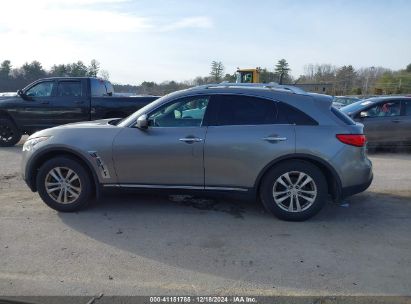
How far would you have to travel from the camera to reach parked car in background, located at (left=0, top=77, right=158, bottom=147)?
39.3 ft

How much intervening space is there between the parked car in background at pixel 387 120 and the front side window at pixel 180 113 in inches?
270

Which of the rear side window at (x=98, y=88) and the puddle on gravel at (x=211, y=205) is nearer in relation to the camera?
the puddle on gravel at (x=211, y=205)

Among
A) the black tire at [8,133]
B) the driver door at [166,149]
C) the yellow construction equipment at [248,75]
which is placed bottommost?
the black tire at [8,133]

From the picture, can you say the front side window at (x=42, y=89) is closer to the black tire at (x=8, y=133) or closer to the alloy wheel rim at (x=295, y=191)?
the black tire at (x=8, y=133)

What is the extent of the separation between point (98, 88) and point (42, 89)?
158 centimetres

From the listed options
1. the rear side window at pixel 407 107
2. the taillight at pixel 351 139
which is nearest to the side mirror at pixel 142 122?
the taillight at pixel 351 139

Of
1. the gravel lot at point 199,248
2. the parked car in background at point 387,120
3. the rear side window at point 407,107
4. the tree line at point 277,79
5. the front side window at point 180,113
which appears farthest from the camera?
the tree line at point 277,79

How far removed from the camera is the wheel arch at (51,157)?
546cm

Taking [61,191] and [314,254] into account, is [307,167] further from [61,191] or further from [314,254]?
[61,191]

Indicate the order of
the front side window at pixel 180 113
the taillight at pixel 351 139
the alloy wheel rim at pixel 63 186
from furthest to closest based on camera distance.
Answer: the alloy wheel rim at pixel 63 186
the front side window at pixel 180 113
the taillight at pixel 351 139

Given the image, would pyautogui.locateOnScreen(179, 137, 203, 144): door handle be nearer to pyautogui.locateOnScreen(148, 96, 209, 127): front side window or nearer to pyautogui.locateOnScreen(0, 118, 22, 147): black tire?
pyautogui.locateOnScreen(148, 96, 209, 127): front side window

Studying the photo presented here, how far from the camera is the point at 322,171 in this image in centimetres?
525

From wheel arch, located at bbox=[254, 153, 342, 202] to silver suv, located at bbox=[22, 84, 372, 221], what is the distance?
12 mm

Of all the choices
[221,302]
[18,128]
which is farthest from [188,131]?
[18,128]
